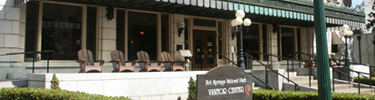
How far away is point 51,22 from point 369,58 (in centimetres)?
2424

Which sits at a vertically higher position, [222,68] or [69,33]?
[69,33]

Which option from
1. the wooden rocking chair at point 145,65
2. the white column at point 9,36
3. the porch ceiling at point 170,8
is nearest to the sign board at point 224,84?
the wooden rocking chair at point 145,65

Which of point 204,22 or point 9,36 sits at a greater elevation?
point 204,22

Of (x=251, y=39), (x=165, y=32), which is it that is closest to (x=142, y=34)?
(x=165, y=32)

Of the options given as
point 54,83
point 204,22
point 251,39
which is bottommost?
point 54,83

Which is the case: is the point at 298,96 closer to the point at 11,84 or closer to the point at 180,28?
the point at 180,28

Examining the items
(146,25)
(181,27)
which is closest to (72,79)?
(146,25)

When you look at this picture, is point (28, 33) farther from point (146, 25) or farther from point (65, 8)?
point (146, 25)

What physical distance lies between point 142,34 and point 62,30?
→ 3065mm

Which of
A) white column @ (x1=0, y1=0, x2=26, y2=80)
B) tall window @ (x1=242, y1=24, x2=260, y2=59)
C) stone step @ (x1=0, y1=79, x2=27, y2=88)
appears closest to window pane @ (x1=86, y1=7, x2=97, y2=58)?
white column @ (x1=0, y1=0, x2=26, y2=80)

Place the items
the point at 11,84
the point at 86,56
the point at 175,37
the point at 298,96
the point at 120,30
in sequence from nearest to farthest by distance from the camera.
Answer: the point at 11,84
the point at 298,96
the point at 86,56
the point at 120,30
the point at 175,37

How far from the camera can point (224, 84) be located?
5.34 metres

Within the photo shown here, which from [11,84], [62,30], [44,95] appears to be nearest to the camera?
[44,95]

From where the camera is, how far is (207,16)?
1494 centimetres
